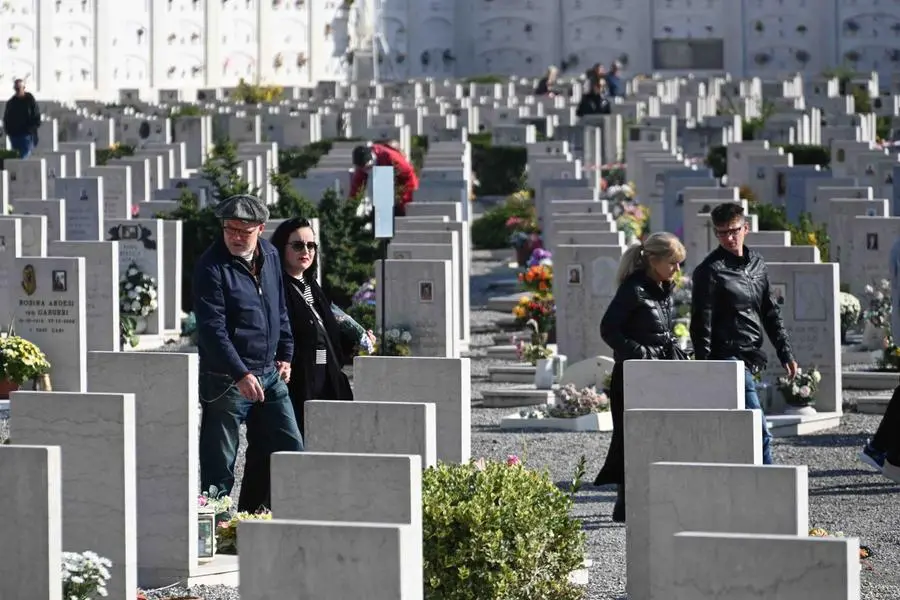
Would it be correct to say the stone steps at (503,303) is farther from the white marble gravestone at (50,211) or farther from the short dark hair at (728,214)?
the short dark hair at (728,214)

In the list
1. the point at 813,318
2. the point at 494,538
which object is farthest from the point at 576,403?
the point at 494,538

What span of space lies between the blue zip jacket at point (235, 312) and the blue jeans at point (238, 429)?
0.11 m

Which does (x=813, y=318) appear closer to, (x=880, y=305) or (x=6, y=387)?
(x=880, y=305)

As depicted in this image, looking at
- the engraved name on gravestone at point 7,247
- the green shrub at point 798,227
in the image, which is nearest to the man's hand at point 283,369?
the engraved name on gravestone at point 7,247

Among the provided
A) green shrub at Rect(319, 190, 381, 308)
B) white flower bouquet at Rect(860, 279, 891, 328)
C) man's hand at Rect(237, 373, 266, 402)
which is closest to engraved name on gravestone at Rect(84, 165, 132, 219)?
green shrub at Rect(319, 190, 381, 308)

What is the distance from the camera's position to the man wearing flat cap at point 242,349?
26.7 ft

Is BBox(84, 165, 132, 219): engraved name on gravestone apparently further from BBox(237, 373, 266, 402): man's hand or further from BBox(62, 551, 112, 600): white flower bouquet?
BBox(62, 551, 112, 600): white flower bouquet

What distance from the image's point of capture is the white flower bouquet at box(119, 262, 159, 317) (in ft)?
52.2

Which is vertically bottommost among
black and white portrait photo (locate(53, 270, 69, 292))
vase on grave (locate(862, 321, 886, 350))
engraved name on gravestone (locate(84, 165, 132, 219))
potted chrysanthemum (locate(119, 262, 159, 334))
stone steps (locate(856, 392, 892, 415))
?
stone steps (locate(856, 392, 892, 415))

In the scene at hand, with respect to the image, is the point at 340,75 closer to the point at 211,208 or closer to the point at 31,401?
the point at 211,208

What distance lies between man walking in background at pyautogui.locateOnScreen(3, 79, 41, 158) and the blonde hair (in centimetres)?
1822

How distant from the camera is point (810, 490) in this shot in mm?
10188

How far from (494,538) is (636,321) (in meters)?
2.56

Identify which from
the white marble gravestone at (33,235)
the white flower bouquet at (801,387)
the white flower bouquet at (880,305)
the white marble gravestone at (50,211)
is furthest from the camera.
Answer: the white marble gravestone at (50,211)
